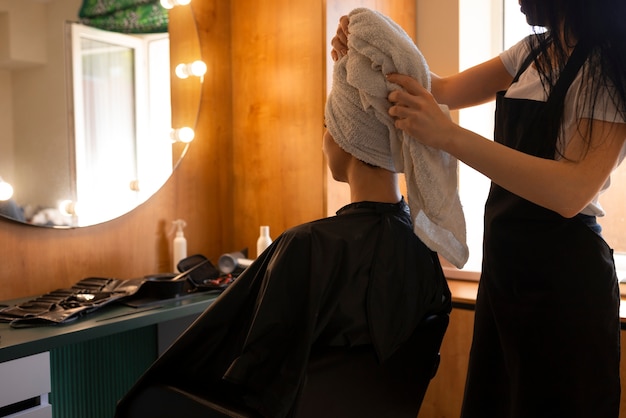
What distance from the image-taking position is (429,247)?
1215 millimetres

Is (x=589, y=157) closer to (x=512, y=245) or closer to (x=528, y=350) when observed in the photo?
(x=512, y=245)

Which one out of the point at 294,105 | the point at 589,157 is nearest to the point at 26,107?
the point at 294,105

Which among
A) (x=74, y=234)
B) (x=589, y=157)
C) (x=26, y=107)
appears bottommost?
(x=74, y=234)

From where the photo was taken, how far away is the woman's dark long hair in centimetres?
105

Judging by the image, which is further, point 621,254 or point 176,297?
point 621,254

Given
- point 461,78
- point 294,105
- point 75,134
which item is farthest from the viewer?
point 294,105

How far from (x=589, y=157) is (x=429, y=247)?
34 cm

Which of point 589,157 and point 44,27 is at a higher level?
point 44,27

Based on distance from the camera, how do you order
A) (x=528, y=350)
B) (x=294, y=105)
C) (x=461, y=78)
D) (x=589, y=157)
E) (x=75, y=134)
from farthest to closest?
(x=294, y=105), (x=75, y=134), (x=461, y=78), (x=528, y=350), (x=589, y=157)

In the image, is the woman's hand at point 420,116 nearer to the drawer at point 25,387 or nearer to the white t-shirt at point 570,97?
the white t-shirt at point 570,97

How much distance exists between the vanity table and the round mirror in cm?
40

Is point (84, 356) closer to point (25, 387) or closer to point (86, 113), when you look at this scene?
point (25, 387)

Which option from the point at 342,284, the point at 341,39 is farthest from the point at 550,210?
the point at 341,39

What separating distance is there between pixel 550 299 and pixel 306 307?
18.7 inches
